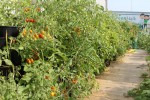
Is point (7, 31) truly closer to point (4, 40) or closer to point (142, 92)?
point (4, 40)

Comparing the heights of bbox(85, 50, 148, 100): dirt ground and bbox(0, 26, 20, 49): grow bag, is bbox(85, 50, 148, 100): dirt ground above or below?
below

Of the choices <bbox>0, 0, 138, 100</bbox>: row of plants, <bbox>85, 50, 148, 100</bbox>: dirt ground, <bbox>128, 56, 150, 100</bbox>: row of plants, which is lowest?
<bbox>85, 50, 148, 100</bbox>: dirt ground

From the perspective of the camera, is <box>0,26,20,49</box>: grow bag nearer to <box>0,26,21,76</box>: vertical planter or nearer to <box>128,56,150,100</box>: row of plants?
<box>0,26,21,76</box>: vertical planter

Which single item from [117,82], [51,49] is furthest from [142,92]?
[51,49]

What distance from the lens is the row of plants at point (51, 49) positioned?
3.01 metres

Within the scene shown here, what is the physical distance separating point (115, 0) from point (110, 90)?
1711 centimetres

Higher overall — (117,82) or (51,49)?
(51,49)

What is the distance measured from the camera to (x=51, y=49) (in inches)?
134

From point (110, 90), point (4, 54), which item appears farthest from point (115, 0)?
point (4, 54)

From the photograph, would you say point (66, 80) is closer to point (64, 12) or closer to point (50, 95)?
point (50, 95)

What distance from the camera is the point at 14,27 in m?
3.40

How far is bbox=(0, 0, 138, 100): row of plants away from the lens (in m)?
3.01

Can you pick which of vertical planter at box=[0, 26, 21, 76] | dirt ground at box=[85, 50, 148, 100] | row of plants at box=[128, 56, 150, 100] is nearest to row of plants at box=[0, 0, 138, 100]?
vertical planter at box=[0, 26, 21, 76]

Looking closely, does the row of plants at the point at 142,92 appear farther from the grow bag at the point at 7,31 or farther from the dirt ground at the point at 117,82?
the grow bag at the point at 7,31
